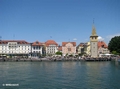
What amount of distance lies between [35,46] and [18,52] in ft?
31.1

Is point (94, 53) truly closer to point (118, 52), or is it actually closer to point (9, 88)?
point (118, 52)

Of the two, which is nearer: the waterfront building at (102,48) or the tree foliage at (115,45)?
the tree foliage at (115,45)

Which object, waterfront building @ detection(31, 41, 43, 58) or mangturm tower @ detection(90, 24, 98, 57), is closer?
mangturm tower @ detection(90, 24, 98, 57)

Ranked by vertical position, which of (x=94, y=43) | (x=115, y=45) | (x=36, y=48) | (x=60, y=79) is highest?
(x=94, y=43)

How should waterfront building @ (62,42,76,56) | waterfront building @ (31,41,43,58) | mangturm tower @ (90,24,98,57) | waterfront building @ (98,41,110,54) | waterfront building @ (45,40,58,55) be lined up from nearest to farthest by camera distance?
1. mangturm tower @ (90,24,98,57)
2. waterfront building @ (31,41,43,58)
3. waterfront building @ (98,41,110,54)
4. waterfront building @ (62,42,76,56)
5. waterfront building @ (45,40,58,55)

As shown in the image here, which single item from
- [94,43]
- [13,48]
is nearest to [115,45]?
[94,43]

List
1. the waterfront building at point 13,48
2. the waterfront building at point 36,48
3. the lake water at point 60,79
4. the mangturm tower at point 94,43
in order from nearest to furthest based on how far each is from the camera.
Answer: the lake water at point 60,79
the mangturm tower at point 94,43
the waterfront building at point 13,48
the waterfront building at point 36,48

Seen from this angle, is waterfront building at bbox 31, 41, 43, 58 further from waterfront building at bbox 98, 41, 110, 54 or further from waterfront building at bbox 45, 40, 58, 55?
waterfront building at bbox 98, 41, 110, 54

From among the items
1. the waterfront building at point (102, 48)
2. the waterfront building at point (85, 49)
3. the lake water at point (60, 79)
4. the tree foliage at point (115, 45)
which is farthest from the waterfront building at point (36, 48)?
the lake water at point (60, 79)

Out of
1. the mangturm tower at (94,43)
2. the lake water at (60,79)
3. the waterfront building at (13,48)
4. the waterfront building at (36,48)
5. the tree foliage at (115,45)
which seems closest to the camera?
the lake water at (60,79)

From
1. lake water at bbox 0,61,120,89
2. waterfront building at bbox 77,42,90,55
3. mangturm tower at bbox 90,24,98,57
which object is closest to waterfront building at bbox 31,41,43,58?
mangturm tower at bbox 90,24,98,57

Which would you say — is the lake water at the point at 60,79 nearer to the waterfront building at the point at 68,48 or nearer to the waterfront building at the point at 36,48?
the waterfront building at the point at 36,48

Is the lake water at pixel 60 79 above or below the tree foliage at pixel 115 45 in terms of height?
below

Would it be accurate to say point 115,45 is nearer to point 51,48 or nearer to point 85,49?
point 85,49
